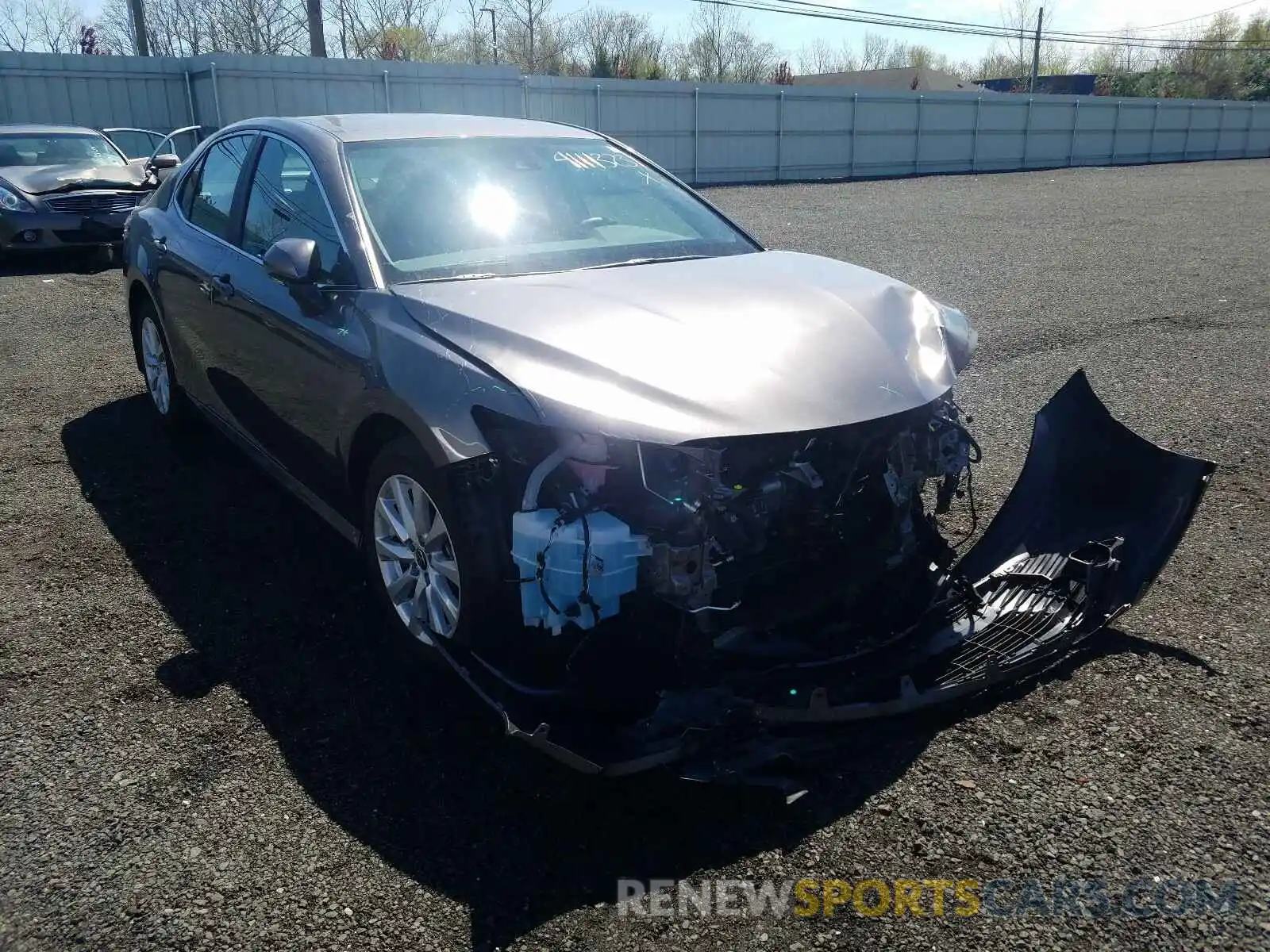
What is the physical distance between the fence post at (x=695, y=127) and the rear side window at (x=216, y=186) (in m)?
22.3

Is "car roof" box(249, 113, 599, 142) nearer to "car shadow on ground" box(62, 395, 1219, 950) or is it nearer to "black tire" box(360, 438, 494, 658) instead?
"black tire" box(360, 438, 494, 658)

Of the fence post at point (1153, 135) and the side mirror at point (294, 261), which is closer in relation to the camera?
the side mirror at point (294, 261)

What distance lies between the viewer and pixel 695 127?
1049 inches

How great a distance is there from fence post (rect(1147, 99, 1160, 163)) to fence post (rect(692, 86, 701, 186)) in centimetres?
2174

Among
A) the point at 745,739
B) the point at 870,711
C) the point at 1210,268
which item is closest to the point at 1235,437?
the point at 870,711

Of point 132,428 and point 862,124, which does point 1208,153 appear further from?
point 132,428

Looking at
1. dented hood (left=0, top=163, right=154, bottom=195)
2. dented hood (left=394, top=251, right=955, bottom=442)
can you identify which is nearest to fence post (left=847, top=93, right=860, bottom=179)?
dented hood (left=0, top=163, right=154, bottom=195)

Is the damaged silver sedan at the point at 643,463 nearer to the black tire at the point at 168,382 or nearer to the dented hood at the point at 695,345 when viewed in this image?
the dented hood at the point at 695,345

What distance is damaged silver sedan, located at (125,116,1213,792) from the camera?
2926mm

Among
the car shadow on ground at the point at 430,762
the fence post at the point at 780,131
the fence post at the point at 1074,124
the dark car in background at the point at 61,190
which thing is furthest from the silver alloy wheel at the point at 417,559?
the fence post at the point at 1074,124

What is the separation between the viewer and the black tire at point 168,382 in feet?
18.8

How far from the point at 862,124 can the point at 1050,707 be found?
95.4 feet

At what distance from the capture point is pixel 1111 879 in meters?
2.54

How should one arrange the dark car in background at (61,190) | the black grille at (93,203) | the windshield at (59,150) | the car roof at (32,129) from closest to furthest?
the dark car in background at (61,190), the black grille at (93,203), the windshield at (59,150), the car roof at (32,129)
